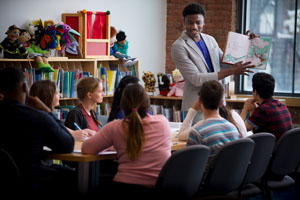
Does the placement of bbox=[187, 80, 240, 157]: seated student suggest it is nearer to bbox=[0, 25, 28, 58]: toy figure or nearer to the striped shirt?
the striped shirt

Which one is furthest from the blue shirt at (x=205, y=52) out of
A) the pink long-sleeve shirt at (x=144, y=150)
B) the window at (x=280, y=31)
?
the window at (x=280, y=31)

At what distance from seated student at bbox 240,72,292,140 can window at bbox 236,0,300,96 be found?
291 cm

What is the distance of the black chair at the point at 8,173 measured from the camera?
2795 mm

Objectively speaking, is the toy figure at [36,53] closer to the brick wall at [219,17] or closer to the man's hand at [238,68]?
the man's hand at [238,68]

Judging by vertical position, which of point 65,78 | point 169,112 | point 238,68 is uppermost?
point 238,68

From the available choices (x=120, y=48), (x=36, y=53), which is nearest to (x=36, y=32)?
(x=36, y=53)

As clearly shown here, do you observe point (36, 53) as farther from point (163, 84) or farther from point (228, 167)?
point (228, 167)

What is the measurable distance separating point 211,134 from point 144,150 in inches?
18.9

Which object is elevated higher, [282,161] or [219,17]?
[219,17]

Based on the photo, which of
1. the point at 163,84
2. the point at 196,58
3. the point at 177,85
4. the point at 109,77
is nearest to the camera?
the point at 196,58

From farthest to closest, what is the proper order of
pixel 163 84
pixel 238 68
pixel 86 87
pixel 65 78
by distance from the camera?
1. pixel 163 84
2. pixel 65 78
3. pixel 238 68
4. pixel 86 87

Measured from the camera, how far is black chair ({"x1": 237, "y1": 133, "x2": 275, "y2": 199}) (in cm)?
Answer: 325

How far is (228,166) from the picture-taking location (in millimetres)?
3006

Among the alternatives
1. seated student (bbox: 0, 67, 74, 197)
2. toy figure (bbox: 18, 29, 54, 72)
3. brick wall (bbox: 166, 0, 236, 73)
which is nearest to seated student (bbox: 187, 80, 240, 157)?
seated student (bbox: 0, 67, 74, 197)
